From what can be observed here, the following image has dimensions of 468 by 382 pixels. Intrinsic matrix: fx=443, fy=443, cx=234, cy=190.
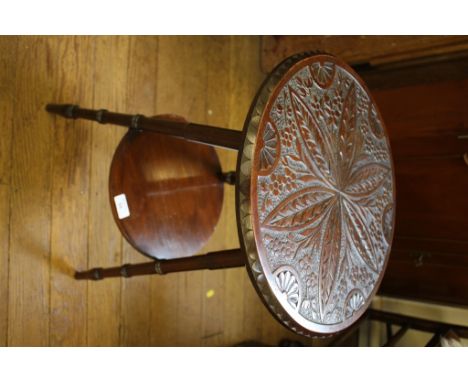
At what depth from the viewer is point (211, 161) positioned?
1.21 metres

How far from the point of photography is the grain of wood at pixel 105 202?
130 cm

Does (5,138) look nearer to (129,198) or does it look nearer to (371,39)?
(129,198)

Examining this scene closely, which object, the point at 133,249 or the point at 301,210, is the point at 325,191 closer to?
the point at 301,210

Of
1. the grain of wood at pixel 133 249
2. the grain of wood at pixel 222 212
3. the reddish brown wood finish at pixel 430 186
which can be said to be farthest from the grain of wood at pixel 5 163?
the reddish brown wood finish at pixel 430 186

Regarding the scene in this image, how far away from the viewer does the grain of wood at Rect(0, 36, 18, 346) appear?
3.63ft

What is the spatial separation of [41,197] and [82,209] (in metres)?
0.12

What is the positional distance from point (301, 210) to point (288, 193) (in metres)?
0.05

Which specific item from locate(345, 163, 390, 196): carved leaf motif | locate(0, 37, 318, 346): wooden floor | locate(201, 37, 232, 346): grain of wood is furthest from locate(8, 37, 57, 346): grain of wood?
locate(345, 163, 390, 196): carved leaf motif

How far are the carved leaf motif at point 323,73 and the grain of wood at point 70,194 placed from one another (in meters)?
0.72

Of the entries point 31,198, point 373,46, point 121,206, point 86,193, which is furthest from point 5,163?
point 373,46

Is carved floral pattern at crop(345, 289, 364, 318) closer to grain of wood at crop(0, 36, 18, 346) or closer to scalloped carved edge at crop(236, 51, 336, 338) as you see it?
scalloped carved edge at crop(236, 51, 336, 338)

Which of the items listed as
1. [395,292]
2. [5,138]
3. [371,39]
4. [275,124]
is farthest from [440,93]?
[5,138]

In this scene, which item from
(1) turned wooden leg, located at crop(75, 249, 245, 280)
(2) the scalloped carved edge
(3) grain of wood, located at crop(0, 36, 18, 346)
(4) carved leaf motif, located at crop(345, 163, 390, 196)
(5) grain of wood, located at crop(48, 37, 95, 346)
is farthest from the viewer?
(5) grain of wood, located at crop(48, 37, 95, 346)

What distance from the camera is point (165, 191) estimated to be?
3.59 ft
